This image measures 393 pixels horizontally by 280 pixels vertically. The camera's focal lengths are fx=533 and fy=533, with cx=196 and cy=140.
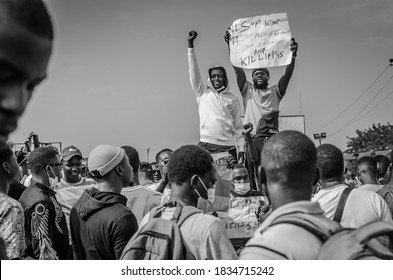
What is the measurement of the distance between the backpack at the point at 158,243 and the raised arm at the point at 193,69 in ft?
8.41

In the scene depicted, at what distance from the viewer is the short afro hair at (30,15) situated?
65cm

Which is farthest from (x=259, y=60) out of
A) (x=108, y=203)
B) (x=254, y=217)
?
(x=108, y=203)

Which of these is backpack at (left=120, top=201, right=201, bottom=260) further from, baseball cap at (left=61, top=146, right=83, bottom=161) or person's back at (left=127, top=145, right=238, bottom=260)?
baseball cap at (left=61, top=146, right=83, bottom=161)

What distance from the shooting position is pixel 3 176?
8.50ft

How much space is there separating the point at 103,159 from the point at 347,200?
1.31 m

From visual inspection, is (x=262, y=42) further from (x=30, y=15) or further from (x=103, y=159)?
(x=30, y=15)

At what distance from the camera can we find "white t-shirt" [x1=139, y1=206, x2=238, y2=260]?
2076 mm

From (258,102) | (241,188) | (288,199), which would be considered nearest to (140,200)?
(241,188)

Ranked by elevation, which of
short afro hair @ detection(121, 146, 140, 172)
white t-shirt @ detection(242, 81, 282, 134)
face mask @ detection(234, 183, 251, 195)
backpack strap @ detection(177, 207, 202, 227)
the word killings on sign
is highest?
the word killings on sign

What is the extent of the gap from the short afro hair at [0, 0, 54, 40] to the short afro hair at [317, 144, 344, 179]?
92.2 inches

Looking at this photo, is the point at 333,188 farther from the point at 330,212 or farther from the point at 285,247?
the point at 285,247

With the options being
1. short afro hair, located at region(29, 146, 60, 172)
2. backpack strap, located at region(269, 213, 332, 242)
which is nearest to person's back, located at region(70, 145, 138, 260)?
short afro hair, located at region(29, 146, 60, 172)

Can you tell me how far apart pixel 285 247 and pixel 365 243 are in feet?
0.70

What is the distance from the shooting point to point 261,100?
466 centimetres
